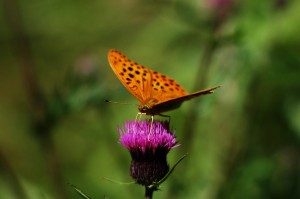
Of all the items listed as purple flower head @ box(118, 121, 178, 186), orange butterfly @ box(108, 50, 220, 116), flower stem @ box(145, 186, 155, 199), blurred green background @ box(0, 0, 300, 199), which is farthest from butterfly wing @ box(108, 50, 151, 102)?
blurred green background @ box(0, 0, 300, 199)

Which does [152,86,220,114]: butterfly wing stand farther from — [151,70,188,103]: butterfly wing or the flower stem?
the flower stem

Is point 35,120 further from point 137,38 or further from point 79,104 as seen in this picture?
point 137,38

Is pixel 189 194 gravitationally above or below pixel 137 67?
below

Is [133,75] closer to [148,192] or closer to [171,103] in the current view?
[171,103]

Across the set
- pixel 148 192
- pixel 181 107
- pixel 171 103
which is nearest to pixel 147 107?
pixel 171 103

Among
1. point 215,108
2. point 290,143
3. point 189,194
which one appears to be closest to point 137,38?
point 215,108
